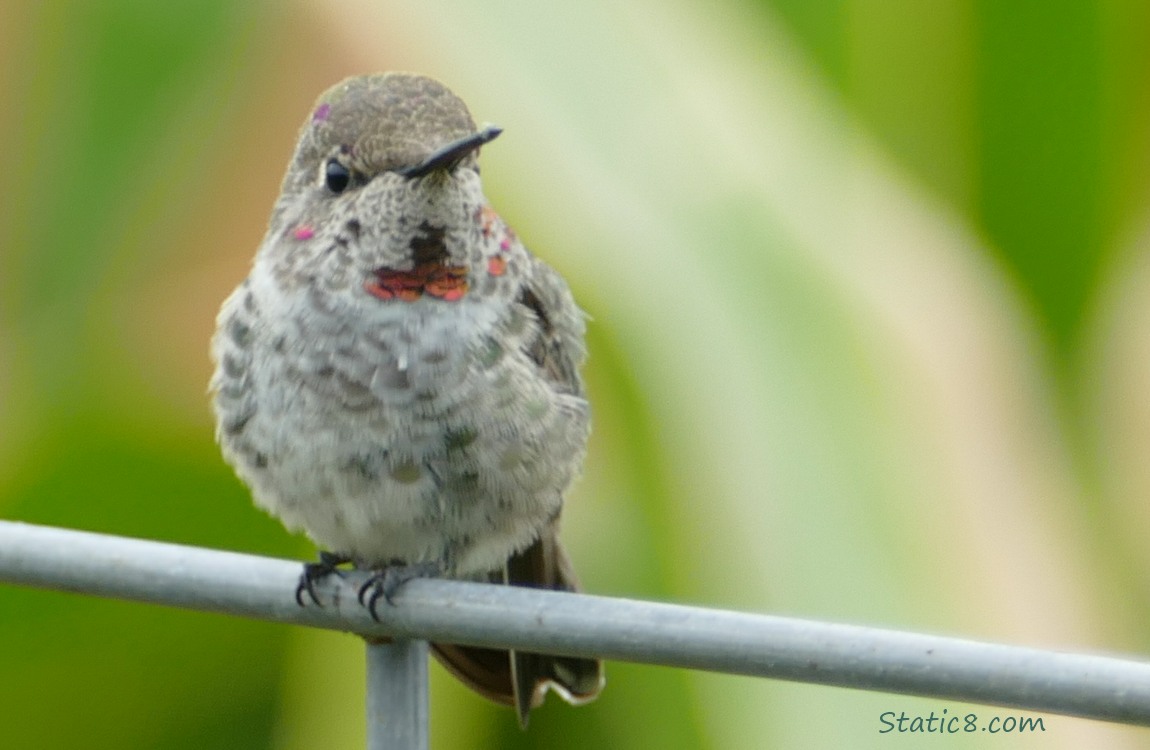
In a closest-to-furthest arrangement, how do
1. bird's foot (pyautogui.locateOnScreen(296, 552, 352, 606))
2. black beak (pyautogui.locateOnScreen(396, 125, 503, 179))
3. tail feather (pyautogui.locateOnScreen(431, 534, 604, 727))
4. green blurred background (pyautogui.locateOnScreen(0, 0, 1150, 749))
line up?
1. bird's foot (pyautogui.locateOnScreen(296, 552, 352, 606))
2. black beak (pyautogui.locateOnScreen(396, 125, 503, 179))
3. tail feather (pyautogui.locateOnScreen(431, 534, 604, 727))
4. green blurred background (pyautogui.locateOnScreen(0, 0, 1150, 749))

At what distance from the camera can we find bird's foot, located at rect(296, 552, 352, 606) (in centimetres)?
146

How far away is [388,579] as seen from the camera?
5.82 feet

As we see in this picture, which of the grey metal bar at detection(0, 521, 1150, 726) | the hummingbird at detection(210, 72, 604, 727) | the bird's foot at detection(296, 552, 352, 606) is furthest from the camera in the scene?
the hummingbird at detection(210, 72, 604, 727)

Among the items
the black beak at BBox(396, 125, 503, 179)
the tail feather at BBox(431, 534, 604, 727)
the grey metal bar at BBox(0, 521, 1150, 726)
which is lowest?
the grey metal bar at BBox(0, 521, 1150, 726)

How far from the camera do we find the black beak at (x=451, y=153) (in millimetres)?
1666

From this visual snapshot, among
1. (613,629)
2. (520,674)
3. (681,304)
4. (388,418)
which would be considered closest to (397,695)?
(613,629)

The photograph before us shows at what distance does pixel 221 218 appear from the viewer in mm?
3059

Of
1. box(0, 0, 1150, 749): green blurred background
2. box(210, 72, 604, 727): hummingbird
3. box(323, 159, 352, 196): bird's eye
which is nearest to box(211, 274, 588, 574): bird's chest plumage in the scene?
box(210, 72, 604, 727): hummingbird

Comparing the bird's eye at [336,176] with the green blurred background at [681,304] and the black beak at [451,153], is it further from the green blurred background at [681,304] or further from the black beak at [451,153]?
the green blurred background at [681,304]

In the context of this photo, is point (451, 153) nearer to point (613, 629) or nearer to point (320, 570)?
point (320, 570)

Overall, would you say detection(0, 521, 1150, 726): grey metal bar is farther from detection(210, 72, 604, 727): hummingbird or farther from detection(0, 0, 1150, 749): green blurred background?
detection(0, 0, 1150, 749): green blurred background

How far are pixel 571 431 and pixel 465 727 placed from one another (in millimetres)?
767

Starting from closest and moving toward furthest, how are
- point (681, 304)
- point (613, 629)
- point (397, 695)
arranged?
point (613, 629), point (397, 695), point (681, 304)

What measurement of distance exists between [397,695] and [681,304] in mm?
1076
